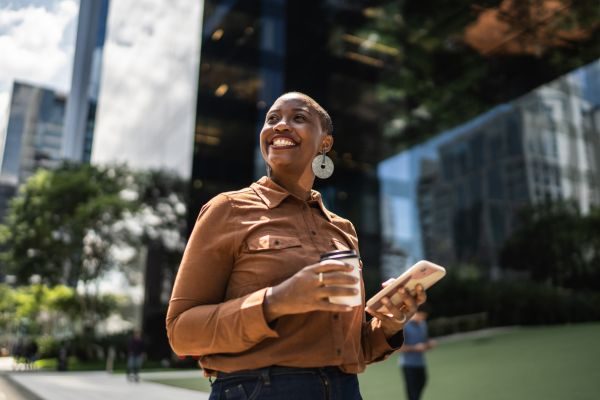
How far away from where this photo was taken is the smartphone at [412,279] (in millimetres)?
1173

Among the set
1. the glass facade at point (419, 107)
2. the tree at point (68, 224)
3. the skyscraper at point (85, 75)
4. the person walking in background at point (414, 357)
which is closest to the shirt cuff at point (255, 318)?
the skyscraper at point (85, 75)

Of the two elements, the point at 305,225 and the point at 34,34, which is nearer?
the point at 305,225

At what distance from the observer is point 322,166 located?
4.64ft

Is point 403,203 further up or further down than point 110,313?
further up

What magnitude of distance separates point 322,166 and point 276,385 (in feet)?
1.97

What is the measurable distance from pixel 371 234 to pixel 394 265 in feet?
5.11

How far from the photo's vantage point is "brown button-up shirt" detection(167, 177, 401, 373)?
3.34ft

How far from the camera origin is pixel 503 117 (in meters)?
16.1

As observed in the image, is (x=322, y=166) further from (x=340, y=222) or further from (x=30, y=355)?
(x=30, y=355)

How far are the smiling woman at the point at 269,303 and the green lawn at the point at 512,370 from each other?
23.3 feet

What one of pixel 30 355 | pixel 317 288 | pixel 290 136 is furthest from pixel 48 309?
pixel 317 288

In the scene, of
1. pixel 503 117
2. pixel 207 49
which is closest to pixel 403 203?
pixel 503 117

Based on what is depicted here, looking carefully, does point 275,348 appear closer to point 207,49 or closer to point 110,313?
point 207,49

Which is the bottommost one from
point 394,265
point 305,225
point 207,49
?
point 305,225
